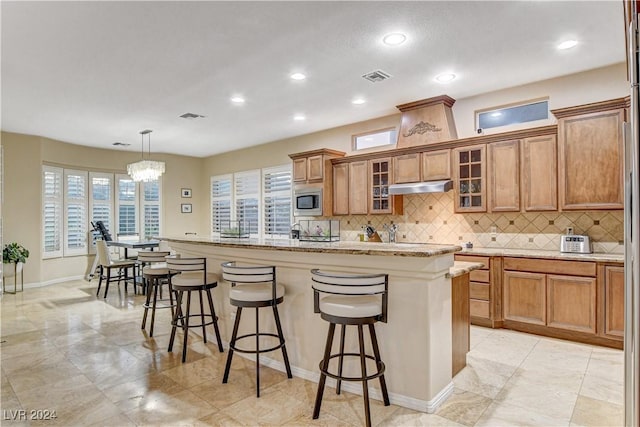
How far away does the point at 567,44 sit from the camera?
3381mm

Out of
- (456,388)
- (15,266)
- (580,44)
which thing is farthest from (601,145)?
(15,266)

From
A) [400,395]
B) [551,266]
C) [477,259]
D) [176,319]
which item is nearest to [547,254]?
A: [551,266]

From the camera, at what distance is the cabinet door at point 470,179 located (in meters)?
4.50

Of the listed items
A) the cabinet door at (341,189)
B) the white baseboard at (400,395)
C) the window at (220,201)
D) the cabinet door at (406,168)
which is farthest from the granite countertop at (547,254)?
the window at (220,201)

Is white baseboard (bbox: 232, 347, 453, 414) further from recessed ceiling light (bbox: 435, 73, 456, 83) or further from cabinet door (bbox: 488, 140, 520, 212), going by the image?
recessed ceiling light (bbox: 435, 73, 456, 83)

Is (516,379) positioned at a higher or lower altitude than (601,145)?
lower

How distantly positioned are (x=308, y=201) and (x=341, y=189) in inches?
24.9

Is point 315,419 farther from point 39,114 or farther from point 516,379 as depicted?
point 39,114

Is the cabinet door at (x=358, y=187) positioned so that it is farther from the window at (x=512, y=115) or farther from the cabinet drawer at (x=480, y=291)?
the cabinet drawer at (x=480, y=291)

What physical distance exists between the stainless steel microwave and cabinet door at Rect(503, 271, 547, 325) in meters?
3.07

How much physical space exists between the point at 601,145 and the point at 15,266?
8.68m

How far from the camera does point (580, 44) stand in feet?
11.1

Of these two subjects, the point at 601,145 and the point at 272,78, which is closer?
the point at 601,145

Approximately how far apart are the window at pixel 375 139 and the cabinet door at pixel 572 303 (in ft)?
9.71
